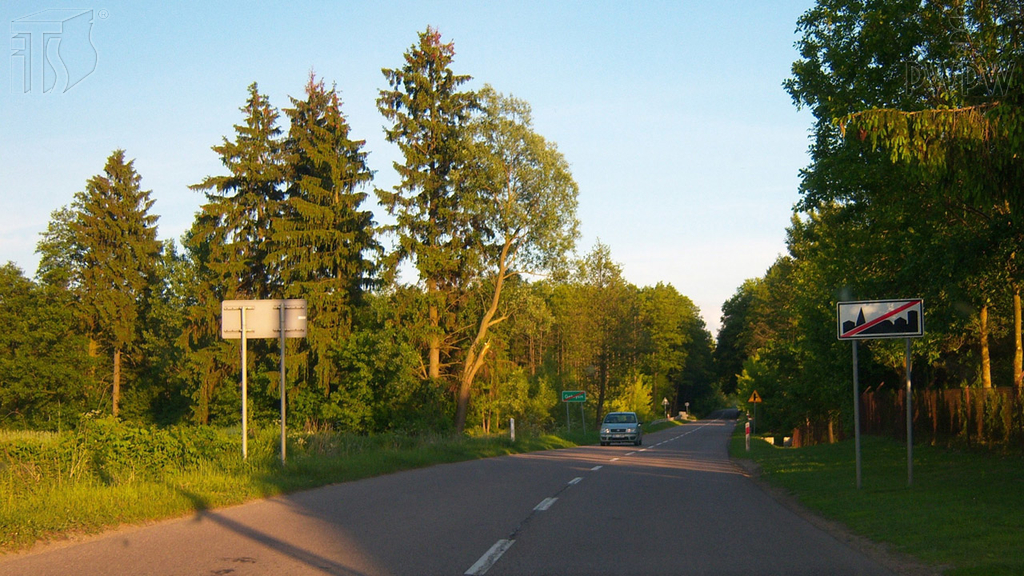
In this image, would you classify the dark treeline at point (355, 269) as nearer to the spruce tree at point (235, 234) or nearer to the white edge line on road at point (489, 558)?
the spruce tree at point (235, 234)

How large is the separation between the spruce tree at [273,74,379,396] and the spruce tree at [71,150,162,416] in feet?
61.4

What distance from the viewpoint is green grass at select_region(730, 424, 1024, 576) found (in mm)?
8312

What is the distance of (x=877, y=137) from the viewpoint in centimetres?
998

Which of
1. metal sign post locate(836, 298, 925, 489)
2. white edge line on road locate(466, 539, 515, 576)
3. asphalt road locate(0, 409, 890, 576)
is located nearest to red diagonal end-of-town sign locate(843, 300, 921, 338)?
metal sign post locate(836, 298, 925, 489)

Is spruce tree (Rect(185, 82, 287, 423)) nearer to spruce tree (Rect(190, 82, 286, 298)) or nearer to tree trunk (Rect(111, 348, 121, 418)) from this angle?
spruce tree (Rect(190, 82, 286, 298))

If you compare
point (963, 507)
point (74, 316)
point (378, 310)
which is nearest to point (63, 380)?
point (74, 316)

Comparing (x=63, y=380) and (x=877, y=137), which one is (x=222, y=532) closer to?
(x=877, y=137)

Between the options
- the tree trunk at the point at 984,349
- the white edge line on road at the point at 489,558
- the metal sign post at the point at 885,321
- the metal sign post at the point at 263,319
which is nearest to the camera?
the white edge line on road at the point at 489,558

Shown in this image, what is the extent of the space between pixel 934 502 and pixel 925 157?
524 cm

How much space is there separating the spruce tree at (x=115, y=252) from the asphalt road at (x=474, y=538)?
158 ft

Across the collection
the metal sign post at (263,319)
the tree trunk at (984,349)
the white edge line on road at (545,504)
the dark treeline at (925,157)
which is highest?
the dark treeline at (925,157)

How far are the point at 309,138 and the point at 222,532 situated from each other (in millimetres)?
36996

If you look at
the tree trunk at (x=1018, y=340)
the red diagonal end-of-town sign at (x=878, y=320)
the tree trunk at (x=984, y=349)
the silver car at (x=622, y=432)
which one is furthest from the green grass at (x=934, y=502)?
the silver car at (x=622, y=432)

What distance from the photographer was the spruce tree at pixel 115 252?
184 ft
